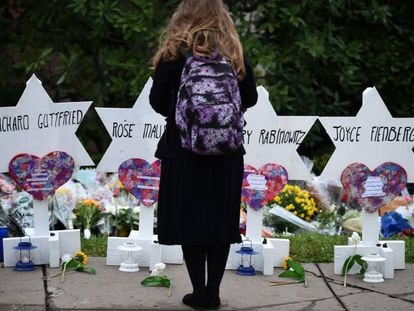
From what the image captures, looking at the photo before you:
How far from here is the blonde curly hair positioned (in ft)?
14.6

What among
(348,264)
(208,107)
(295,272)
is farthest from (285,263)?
(208,107)

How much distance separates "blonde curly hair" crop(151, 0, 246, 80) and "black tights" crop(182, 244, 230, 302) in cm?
94

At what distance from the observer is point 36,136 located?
5.44 metres

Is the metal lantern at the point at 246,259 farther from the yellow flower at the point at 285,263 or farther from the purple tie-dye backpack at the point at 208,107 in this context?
the purple tie-dye backpack at the point at 208,107

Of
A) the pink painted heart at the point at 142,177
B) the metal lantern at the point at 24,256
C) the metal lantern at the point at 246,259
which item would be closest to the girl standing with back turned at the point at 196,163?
the metal lantern at the point at 246,259

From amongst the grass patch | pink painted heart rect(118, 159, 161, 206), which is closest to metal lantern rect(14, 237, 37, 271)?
the grass patch

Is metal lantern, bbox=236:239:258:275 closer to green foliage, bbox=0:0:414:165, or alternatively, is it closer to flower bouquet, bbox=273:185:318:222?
flower bouquet, bbox=273:185:318:222

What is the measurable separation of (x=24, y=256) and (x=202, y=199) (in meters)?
1.49

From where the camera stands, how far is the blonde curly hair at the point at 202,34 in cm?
445

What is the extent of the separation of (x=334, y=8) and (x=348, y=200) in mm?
1761

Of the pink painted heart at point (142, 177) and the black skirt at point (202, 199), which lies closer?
the black skirt at point (202, 199)

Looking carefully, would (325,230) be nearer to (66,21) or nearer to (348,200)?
(348,200)

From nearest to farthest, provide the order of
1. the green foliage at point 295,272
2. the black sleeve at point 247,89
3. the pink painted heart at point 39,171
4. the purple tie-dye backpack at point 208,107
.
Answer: the purple tie-dye backpack at point 208,107 → the black sleeve at point 247,89 → the green foliage at point 295,272 → the pink painted heart at point 39,171

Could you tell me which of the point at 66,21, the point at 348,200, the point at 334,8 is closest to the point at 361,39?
the point at 334,8
